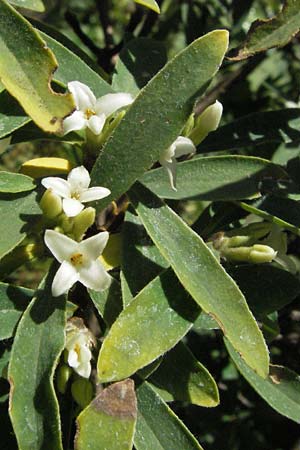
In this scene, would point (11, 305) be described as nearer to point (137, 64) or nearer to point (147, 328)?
point (147, 328)

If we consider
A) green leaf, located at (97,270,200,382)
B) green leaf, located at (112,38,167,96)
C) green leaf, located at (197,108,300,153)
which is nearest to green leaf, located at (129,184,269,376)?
green leaf, located at (97,270,200,382)

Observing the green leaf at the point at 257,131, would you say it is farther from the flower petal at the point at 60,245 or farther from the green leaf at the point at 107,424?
the green leaf at the point at 107,424

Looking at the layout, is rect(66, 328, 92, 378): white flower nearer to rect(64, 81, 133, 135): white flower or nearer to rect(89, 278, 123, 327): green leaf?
rect(89, 278, 123, 327): green leaf

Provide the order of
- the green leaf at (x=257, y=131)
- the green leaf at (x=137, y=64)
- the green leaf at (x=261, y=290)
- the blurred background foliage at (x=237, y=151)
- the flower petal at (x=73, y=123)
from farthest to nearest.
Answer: the blurred background foliage at (x=237, y=151), the green leaf at (x=257, y=131), the green leaf at (x=137, y=64), the green leaf at (x=261, y=290), the flower petal at (x=73, y=123)

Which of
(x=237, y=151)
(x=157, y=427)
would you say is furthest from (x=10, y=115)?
(x=237, y=151)

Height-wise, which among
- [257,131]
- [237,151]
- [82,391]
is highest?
[82,391]

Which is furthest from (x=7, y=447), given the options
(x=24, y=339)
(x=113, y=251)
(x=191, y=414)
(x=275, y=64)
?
(x=275, y=64)

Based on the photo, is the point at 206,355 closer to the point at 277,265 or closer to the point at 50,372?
the point at 277,265

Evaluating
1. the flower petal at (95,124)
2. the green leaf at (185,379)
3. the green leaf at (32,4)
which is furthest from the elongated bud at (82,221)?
the green leaf at (32,4)
